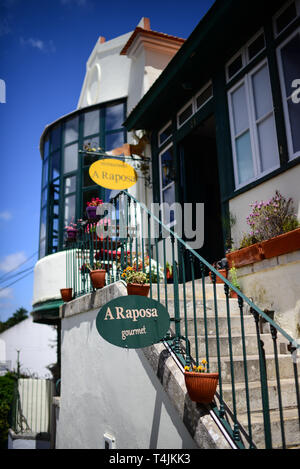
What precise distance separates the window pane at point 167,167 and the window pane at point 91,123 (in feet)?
9.42

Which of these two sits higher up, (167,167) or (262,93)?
(167,167)

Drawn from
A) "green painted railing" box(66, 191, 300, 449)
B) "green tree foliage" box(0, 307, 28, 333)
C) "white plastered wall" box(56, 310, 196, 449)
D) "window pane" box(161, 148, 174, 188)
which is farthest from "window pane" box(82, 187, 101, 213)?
"green tree foliage" box(0, 307, 28, 333)

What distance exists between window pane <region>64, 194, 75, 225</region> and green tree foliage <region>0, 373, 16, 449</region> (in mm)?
6416

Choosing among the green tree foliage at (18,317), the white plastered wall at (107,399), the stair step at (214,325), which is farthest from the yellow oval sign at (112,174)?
the green tree foliage at (18,317)

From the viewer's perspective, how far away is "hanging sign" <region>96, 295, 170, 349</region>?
3.06 m

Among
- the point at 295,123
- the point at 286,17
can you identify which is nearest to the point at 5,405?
the point at 295,123

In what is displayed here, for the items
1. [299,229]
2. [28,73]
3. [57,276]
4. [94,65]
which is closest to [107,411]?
[299,229]

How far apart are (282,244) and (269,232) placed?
0.39m

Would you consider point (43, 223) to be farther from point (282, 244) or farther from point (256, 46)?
point (282, 244)

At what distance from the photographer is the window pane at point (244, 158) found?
5.27 meters

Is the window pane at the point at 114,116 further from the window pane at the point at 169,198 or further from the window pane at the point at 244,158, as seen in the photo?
the window pane at the point at 244,158

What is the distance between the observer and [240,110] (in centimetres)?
555

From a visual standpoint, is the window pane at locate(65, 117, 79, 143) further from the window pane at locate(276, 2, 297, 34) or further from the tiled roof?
the window pane at locate(276, 2, 297, 34)

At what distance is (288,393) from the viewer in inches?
126
